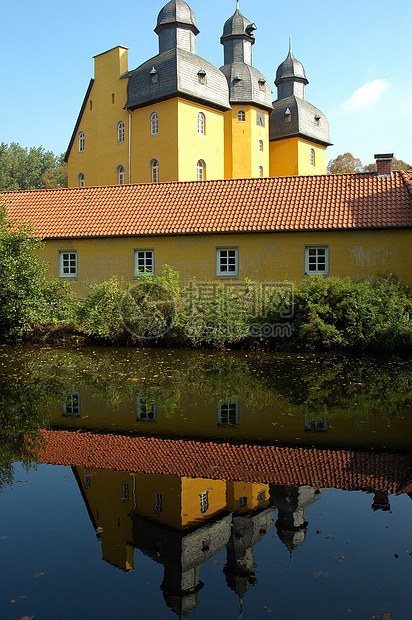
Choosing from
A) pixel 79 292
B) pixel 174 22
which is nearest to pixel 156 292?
pixel 79 292

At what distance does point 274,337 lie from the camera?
18.4m

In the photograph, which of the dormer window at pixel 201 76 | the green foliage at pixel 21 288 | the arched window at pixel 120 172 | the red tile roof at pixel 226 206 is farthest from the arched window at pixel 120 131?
the green foliage at pixel 21 288

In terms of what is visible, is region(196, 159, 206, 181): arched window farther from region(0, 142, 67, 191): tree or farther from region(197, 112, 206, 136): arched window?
region(0, 142, 67, 191): tree

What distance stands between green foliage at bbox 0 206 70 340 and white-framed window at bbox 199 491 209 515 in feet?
48.6

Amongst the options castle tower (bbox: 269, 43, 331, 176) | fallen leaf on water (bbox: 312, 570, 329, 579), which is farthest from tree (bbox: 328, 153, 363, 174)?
fallen leaf on water (bbox: 312, 570, 329, 579)

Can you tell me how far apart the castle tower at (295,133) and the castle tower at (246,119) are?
3.58 metres

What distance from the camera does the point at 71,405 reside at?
1009cm

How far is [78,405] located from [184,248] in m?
13.1

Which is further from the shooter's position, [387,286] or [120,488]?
[387,286]

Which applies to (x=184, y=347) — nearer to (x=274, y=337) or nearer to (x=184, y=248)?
(x=274, y=337)

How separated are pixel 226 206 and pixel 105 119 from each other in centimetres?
2150

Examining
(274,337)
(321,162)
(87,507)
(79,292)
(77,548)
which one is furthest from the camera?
(321,162)

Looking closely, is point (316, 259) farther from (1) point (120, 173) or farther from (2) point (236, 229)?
(1) point (120, 173)

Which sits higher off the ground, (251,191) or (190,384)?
(251,191)
